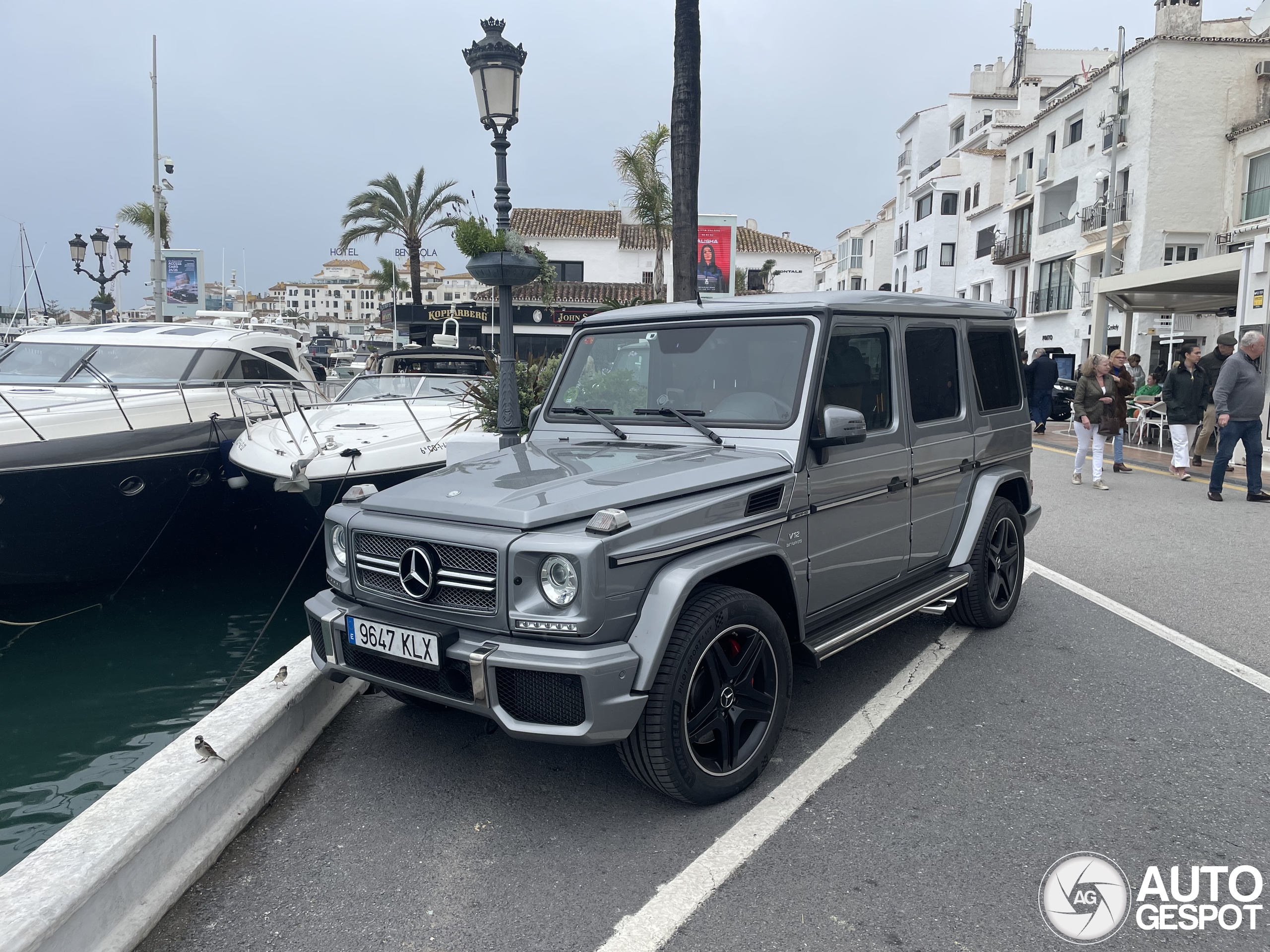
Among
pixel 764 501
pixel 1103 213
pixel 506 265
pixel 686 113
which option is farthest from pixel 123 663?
pixel 1103 213

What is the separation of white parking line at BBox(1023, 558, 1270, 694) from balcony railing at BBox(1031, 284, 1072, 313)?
36257 mm

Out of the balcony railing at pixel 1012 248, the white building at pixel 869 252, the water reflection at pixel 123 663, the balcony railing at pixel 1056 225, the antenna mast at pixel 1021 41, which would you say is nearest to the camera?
the water reflection at pixel 123 663

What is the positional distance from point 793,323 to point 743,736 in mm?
1890

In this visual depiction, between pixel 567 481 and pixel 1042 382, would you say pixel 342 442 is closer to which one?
pixel 567 481

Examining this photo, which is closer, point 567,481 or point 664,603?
point 664,603

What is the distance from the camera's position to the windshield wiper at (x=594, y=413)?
457 cm

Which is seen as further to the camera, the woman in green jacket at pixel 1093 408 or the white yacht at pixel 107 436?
the woman in green jacket at pixel 1093 408

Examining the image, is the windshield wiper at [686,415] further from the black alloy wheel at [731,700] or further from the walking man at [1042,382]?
the walking man at [1042,382]

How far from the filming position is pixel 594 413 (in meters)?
4.79

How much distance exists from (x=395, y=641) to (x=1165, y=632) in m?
4.81

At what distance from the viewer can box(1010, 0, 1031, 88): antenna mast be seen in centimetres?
5475

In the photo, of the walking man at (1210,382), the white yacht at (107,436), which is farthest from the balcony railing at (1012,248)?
the white yacht at (107,436)

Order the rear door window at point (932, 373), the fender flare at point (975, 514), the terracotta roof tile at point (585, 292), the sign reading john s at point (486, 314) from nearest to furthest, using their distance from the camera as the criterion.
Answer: the rear door window at point (932, 373) → the fender flare at point (975, 514) → the sign reading john s at point (486, 314) → the terracotta roof tile at point (585, 292)

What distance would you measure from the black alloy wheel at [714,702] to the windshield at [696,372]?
3.28 ft
